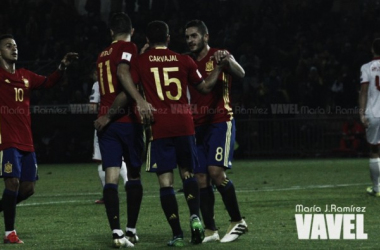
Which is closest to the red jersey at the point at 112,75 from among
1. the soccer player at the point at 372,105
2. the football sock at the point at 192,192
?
the football sock at the point at 192,192

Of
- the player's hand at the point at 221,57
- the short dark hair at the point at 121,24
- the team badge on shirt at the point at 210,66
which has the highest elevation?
the short dark hair at the point at 121,24

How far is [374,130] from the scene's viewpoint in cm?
1359

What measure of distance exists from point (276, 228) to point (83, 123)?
15759 mm

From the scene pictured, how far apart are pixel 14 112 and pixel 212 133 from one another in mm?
2097

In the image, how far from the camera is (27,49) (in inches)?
1174

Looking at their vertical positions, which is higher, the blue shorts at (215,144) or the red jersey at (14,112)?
the red jersey at (14,112)

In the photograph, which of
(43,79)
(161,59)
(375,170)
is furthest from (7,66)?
(375,170)

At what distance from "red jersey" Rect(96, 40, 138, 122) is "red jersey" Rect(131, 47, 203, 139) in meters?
0.23

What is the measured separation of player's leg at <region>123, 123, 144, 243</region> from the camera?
856cm

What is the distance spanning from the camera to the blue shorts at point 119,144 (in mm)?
8461

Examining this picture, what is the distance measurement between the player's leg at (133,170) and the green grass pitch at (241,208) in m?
0.23

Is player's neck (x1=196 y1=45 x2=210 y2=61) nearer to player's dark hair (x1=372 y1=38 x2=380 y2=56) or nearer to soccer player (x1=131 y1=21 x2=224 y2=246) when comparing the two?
soccer player (x1=131 y1=21 x2=224 y2=246)

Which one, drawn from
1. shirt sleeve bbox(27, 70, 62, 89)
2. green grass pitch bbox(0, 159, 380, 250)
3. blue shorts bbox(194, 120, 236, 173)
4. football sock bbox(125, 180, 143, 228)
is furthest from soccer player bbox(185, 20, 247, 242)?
shirt sleeve bbox(27, 70, 62, 89)

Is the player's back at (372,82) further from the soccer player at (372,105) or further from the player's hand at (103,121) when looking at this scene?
the player's hand at (103,121)
